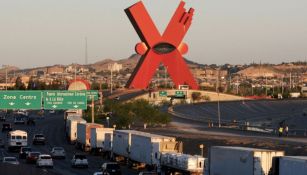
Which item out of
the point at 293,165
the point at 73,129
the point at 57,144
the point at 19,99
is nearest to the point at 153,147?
the point at 293,165

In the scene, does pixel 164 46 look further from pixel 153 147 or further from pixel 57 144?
pixel 153 147

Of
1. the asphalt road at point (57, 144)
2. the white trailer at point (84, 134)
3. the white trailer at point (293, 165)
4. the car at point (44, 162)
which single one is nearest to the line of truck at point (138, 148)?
the white trailer at point (84, 134)

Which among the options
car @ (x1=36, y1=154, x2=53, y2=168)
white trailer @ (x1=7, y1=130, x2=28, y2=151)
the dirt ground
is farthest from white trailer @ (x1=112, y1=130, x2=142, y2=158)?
white trailer @ (x1=7, y1=130, x2=28, y2=151)

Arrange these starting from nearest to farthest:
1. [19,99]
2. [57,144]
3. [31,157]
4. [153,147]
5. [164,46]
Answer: [153,147] < [31,157] < [19,99] < [57,144] < [164,46]

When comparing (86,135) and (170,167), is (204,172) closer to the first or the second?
(170,167)

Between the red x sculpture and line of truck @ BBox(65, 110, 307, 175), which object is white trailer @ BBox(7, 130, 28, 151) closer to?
line of truck @ BBox(65, 110, 307, 175)

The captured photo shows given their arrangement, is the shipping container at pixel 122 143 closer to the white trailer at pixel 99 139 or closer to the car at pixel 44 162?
the white trailer at pixel 99 139

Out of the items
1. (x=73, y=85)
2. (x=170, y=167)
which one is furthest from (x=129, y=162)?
(x=73, y=85)
